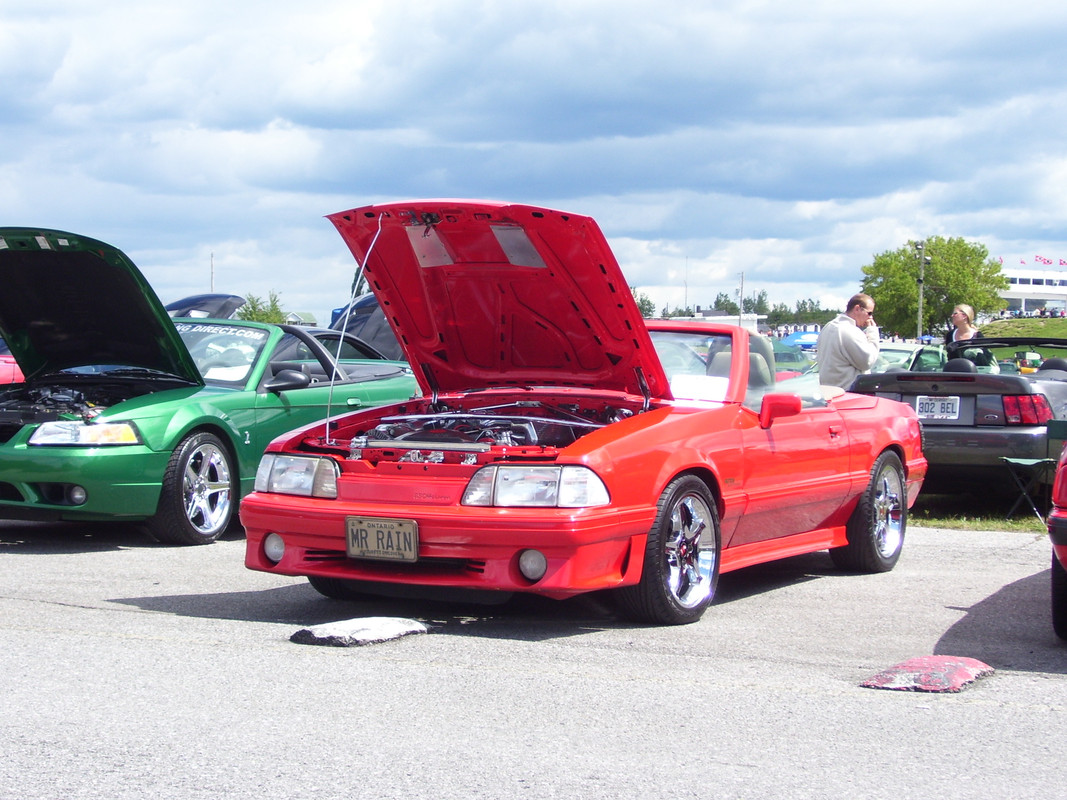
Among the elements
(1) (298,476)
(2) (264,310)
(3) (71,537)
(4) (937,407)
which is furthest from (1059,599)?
(2) (264,310)

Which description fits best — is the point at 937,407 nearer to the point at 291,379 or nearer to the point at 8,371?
the point at 291,379

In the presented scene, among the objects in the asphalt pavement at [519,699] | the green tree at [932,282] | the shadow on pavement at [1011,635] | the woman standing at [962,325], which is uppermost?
the green tree at [932,282]

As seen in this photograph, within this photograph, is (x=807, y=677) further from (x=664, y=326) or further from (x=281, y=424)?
(x=281, y=424)

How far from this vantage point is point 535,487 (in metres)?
5.03

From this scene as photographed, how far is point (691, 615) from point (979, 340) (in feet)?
20.8

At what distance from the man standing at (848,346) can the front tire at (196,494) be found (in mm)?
4867

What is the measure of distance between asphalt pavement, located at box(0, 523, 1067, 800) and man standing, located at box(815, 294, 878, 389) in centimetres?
419

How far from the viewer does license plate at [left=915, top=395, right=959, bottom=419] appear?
9.30m

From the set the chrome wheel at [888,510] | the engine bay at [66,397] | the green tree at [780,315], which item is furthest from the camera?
the green tree at [780,315]

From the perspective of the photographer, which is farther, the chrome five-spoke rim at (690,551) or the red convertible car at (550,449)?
the chrome five-spoke rim at (690,551)

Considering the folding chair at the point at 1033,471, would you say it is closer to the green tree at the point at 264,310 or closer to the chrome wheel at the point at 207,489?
the chrome wheel at the point at 207,489

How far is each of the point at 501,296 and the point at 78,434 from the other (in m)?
3.16

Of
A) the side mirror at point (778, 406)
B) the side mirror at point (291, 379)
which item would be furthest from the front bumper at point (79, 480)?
the side mirror at point (778, 406)

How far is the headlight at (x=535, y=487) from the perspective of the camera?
4.98 meters
